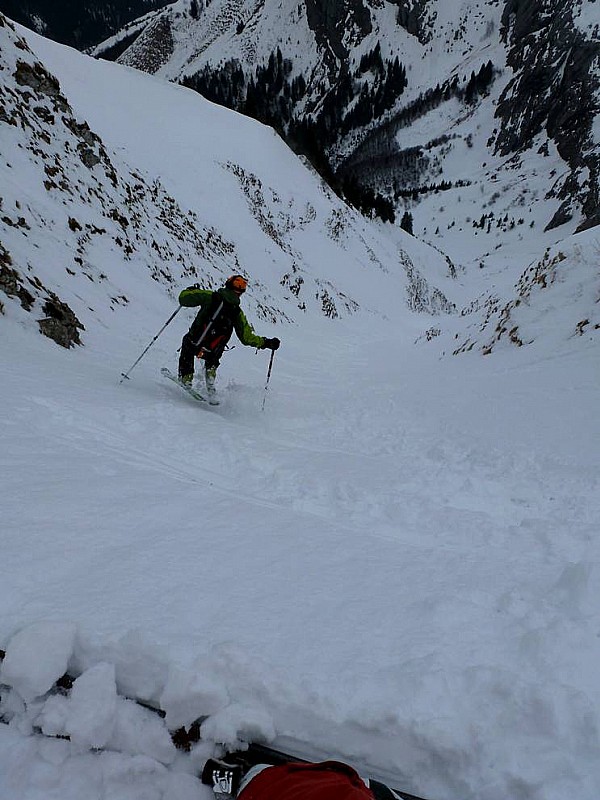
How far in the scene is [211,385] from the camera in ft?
23.3

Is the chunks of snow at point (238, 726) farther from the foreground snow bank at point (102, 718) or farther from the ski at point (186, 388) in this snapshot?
the ski at point (186, 388)

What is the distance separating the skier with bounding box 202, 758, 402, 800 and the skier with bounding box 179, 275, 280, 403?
5400 millimetres

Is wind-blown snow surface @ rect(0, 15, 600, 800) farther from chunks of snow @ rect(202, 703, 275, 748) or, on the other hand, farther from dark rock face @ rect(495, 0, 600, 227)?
dark rock face @ rect(495, 0, 600, 227)

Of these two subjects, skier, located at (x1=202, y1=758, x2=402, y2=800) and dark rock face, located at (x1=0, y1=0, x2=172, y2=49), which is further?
dark rock face, located at (x1=0, y1=0, x2=172, y2=49)

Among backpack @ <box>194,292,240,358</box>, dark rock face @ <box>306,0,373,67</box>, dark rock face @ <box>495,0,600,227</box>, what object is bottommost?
backpack @ <box>194,292,240,358</box>

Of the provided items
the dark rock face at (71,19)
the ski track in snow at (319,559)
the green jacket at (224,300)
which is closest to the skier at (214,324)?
the green jacket at (224,300)

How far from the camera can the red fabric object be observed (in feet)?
4.51

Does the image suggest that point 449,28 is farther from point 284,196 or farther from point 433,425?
point 433,425

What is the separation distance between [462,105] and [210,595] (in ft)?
595

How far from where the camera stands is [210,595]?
2305 millimetres

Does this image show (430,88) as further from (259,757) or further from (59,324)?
(259,757)

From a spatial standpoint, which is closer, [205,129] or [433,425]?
[433,425]

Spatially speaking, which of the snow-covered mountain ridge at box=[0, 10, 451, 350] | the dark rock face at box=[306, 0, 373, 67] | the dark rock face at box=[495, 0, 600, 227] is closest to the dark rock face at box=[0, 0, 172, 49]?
the dark rock face at box=[306, 0, 373, 67]

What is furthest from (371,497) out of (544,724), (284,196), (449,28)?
(449,28)
